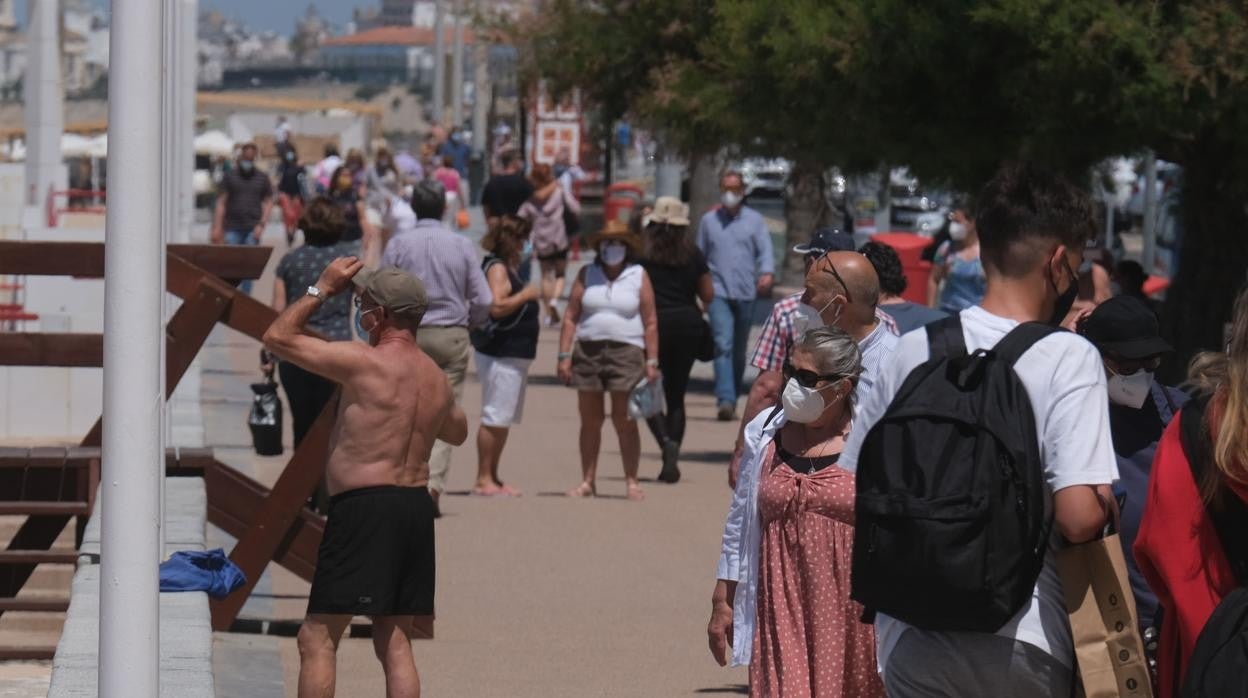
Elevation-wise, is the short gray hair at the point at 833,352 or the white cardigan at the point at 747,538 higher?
the short gray hair at the point at 833,352

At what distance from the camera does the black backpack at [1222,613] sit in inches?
146

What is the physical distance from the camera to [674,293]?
44.9 feet

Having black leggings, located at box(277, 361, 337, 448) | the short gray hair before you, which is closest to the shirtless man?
the short gray hair

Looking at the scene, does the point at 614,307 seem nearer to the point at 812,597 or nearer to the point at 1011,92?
the point at 1011,92

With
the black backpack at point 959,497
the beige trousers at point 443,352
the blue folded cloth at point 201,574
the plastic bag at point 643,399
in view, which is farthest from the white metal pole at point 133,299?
the plastic bag at point 643,399

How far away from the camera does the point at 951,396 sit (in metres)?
3.94

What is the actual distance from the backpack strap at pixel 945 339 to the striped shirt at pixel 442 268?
7257 millimetres

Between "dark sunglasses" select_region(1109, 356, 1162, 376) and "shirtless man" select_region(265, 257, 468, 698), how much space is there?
7.70ft

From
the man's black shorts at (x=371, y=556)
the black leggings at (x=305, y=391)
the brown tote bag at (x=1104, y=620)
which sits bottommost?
the black leggings at (x=305, y=391)

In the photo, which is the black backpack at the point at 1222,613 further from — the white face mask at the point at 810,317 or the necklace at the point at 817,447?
the white face mask at the point at 810,317

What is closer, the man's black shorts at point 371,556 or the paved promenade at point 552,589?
the man's black shorts at point 371,556

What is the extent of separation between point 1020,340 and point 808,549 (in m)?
1.46

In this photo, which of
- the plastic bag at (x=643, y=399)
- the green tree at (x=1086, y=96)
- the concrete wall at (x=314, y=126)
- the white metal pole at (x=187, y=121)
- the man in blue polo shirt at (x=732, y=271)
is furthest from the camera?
the concrete wall at (x=314, y=126)

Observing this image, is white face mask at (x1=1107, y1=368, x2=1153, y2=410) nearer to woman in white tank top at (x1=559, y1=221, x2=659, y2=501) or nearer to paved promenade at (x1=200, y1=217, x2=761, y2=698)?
paved promenade at (x1=200, y1=217, x2=761, y2=698)
